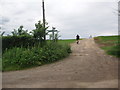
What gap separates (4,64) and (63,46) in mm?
6113

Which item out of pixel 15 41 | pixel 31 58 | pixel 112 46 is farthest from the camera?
pixel 15 41

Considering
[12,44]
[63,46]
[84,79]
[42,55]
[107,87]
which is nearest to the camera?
[107,87]

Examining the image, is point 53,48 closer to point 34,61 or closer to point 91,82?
point 34,61

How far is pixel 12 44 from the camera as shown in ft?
59.2

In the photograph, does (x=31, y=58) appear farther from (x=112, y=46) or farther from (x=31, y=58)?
(x=112, y=46)

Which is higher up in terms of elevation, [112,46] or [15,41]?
[15,41]

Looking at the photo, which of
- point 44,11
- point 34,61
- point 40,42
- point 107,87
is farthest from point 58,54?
point 107,87

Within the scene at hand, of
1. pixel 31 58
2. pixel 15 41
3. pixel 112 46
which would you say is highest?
pixel 15 41

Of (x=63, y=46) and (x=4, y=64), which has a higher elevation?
(x=63, y=46)

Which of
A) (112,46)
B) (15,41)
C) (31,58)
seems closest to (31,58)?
(31,58)

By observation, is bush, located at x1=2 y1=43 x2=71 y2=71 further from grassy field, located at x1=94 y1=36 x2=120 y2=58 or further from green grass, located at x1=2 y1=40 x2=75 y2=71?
grassy field, located at x1=94 y1=36 x2=120 y2=58

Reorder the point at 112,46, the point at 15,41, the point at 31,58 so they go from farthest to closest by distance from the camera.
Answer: the point at 15,41 < the point at 112,46 < the point at 31,58

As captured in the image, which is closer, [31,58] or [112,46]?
[31,58]

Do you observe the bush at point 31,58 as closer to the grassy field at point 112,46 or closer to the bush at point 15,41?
the bush at point 15,41
